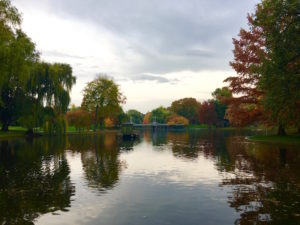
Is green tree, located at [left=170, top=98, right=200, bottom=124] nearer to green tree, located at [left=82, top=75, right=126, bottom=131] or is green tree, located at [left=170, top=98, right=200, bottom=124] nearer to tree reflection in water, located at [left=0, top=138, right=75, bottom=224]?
green tree, located at [left=82, top=75, right=126, bottom=131]

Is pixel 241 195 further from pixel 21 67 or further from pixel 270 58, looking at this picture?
pixel 21 67

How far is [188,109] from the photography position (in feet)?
621

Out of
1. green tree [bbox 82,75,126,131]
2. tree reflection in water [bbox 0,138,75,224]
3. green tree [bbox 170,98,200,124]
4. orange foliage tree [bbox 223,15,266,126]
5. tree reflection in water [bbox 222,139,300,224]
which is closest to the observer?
tree reflection in water [bbox 222,139,300,224]

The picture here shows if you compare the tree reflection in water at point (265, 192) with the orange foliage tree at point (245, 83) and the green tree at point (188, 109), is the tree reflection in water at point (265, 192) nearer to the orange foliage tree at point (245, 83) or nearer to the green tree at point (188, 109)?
the orange foliage tree at point (245, 83)

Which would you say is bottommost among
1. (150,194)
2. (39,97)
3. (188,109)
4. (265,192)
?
(150,194)

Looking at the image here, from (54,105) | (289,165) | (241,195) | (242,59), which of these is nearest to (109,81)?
(54,105)

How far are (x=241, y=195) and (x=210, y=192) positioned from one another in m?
1.57

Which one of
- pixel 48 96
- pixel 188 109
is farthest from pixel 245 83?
pixel 188 109

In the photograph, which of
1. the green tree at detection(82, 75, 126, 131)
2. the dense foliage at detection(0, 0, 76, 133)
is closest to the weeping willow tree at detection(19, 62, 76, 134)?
the dense foliage at detection(0, 0, 76, 133)

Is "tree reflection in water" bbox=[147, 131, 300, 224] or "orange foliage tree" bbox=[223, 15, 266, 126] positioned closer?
"tree reflection in water" bbox=[147, 131, 300, 224]

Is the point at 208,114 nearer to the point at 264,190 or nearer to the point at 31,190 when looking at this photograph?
the point at 264,190

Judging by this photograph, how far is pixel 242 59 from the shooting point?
178 feet

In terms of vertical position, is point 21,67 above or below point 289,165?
above

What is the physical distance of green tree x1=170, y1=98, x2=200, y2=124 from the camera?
188 m
